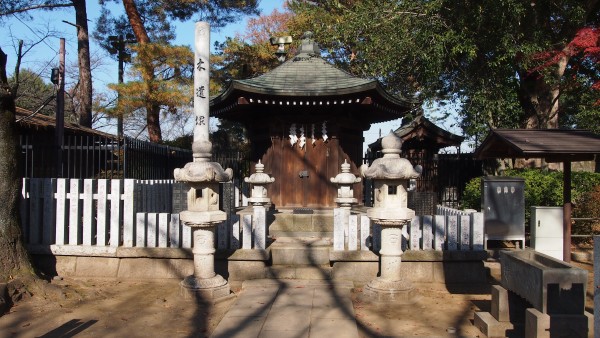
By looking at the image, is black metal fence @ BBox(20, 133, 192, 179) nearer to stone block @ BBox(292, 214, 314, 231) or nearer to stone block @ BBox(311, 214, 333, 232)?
stone block @ BBox(292, 214, 314, 231)

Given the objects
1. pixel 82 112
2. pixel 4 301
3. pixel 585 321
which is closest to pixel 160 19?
pixel 82 112

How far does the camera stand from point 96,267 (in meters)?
7.64

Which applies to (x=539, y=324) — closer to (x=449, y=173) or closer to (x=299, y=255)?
(x=299, y=255)

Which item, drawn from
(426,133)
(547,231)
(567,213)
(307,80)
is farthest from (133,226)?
(426,133)

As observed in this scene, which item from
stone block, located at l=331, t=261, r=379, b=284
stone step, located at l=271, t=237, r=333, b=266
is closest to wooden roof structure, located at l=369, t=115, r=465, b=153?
stone step, located at l=271, t=237, r=333, b=266

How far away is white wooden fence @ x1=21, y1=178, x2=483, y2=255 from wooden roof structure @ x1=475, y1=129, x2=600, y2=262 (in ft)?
4.24

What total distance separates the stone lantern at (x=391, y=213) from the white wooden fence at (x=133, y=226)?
3.05 feet

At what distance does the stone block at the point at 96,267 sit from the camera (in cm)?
761

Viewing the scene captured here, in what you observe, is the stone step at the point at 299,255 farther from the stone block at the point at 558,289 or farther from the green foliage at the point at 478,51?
the green foliage at the point at 478,51

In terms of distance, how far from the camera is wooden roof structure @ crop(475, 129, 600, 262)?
22.5 ft

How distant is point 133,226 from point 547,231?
7.36m

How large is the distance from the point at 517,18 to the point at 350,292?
1035cm

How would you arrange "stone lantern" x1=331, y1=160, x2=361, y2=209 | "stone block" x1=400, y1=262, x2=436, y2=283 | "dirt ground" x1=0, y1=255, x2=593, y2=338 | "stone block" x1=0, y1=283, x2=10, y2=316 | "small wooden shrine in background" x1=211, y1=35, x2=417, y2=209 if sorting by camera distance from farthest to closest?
"small wooden shrine in background" x1=211, y1=35, x2=417, y2=209 < "stone lantern" x1=331, y1=160, x2=361, y2=209 < "stone block" x1=400, y1=262, x2=436, y2=283 < "stone block" x1=0, y1=283, x2=10, y2=316 < "dirt ground" x1=0, y1=255, x2=593, y2=338

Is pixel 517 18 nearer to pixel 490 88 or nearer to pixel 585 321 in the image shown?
pixel 490 88
